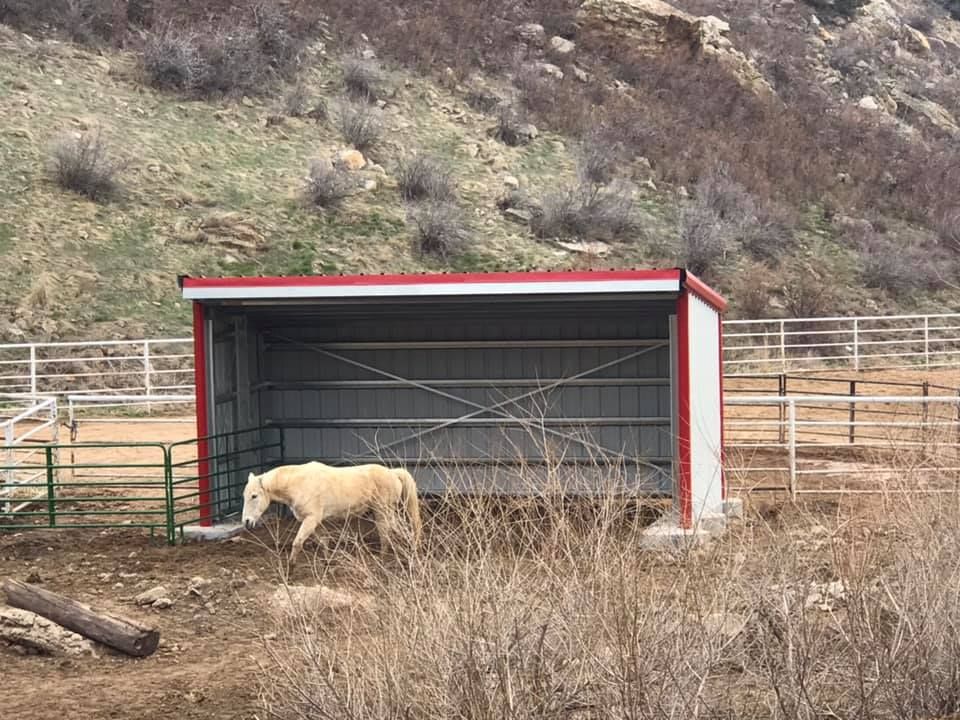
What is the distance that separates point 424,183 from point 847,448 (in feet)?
54.4

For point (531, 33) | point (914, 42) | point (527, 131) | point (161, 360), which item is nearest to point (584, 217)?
point (527, 131)

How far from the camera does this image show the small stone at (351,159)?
32.2 m

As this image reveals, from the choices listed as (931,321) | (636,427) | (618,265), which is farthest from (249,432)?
(931,321)

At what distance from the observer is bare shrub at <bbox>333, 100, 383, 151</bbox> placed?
3347 cm

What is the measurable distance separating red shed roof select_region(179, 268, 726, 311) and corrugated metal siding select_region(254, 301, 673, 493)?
1890 millimetres

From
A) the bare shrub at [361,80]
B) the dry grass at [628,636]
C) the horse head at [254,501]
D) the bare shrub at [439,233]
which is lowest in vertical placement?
the horse head at [254,501]

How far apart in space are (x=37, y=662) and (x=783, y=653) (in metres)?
4.80

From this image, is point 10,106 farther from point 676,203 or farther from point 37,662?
point 37,662

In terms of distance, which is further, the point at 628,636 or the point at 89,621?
the point at 89,621

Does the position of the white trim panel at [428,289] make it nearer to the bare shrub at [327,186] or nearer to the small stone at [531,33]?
the bare shrub at [327,186]

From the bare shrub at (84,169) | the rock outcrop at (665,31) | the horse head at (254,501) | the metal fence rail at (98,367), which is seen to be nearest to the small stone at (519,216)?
the bare shrub at (84,169)

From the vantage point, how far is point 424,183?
3159 centimetres

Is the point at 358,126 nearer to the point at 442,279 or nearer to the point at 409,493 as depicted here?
the point at 442,279

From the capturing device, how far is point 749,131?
129 feet
